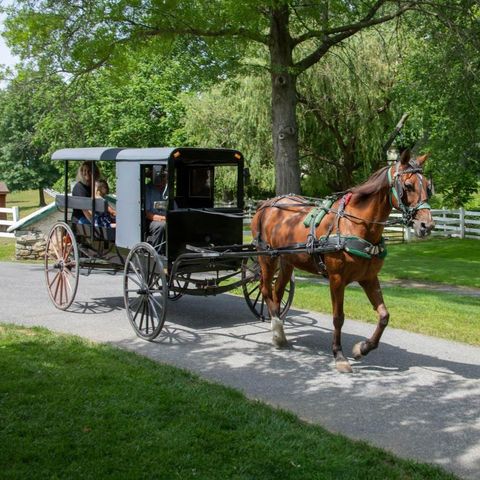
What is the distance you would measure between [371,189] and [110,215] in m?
4.90

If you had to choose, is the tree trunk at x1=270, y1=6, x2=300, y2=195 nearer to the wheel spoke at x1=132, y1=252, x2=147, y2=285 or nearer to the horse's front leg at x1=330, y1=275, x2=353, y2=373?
the wheel spoke at x1=132, y1=252, x2=147, y2=285

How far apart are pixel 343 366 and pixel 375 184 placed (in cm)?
204

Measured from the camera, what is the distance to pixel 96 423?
5.36 meters

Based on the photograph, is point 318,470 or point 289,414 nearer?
point 318,470

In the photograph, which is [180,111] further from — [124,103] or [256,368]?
[256,368]

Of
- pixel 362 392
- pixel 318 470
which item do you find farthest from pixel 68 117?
pixel 318 470

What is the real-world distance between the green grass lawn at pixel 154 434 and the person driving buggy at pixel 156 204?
111 inches

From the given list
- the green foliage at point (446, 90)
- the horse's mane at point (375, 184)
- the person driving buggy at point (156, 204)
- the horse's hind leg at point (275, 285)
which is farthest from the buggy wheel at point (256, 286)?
the green foliage at point (446, 90)

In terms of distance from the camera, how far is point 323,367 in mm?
7551

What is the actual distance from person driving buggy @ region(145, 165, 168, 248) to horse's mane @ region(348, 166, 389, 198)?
2969 mm

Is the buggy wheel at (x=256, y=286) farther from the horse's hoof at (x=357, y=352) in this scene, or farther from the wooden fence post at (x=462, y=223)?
the wooden fence post at (x=462, y=223)

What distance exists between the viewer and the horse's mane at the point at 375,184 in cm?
727

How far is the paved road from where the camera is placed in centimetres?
553

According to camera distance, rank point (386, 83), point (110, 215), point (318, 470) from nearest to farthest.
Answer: point (318, 470) → point (110, 215) → point (386, 83)
